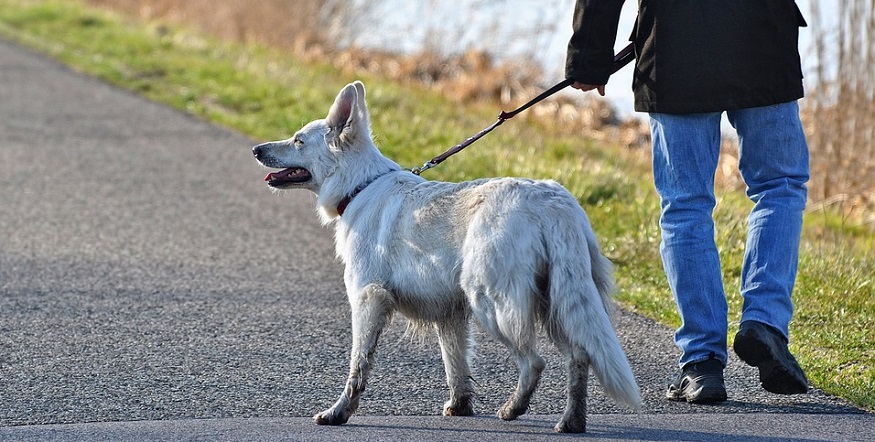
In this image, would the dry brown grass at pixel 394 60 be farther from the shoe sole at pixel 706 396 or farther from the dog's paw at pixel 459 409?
the dog's paw at pixel 459 409

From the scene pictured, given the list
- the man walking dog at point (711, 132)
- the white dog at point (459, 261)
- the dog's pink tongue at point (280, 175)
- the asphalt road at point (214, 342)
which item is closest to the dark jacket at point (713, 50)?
the man walking dog at point (711, 132)

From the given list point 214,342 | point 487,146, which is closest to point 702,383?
point 214,342

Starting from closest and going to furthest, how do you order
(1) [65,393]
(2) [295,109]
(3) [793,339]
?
(1) [65,393], (3) [793,339], (2) [295,109]

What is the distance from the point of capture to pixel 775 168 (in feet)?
16.0

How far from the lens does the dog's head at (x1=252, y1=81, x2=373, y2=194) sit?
16.8 feet

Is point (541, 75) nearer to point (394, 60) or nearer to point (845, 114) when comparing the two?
point (394, 60)

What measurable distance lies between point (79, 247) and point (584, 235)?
453 cm

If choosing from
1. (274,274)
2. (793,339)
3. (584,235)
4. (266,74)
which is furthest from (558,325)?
(266,74)

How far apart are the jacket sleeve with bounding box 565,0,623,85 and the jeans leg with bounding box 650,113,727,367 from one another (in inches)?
12.1

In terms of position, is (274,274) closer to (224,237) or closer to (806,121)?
(224,237)

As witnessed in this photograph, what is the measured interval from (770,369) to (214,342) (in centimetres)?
262

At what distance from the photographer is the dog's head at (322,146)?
5.12 metres

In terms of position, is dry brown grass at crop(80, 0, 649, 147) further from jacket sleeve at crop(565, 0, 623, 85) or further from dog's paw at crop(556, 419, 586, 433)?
dog's paw at crop(556, 419, 586, 433)

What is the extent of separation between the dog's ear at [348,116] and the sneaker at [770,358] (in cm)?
172
